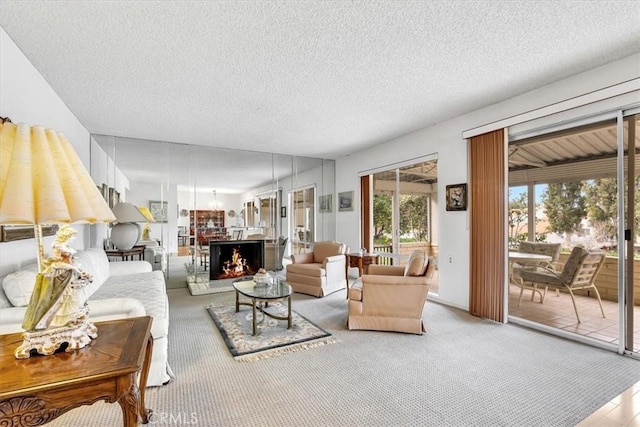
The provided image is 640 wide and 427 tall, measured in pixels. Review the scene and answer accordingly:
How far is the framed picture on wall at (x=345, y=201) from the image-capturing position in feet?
21.4

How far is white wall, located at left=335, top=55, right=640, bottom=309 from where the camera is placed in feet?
9.25

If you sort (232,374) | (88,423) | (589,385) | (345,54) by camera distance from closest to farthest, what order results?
(88,423) → (589,385) → (232,374) → (345,54)

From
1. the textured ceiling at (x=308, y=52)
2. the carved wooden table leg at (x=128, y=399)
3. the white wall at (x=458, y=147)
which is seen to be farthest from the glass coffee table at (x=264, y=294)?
the white wall at (x=458, y=147)

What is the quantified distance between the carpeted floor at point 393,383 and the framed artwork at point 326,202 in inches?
162

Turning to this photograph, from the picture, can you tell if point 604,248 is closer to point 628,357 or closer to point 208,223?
point 628,357

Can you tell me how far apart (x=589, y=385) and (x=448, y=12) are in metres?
2.86

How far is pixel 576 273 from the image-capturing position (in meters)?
3.18

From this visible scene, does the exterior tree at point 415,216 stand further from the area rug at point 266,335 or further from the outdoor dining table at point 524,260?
the area rug at point 266,335

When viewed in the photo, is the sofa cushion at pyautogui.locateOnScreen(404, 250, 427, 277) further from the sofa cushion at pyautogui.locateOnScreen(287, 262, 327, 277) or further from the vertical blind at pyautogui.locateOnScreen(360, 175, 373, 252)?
the vertical blind at pyautogui.locateOnScreen(360, 175, 373, 252)

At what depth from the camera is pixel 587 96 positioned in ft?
9.33

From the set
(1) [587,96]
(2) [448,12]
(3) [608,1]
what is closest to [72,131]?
(2) [448,12]

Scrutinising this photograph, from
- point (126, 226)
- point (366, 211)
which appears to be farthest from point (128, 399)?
point (366, 211)

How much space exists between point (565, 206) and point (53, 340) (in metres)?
4.28

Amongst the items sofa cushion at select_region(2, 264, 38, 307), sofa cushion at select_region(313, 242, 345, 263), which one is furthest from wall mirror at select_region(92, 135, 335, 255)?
sofa cushion at select_region(2, 264, 38, 307)
